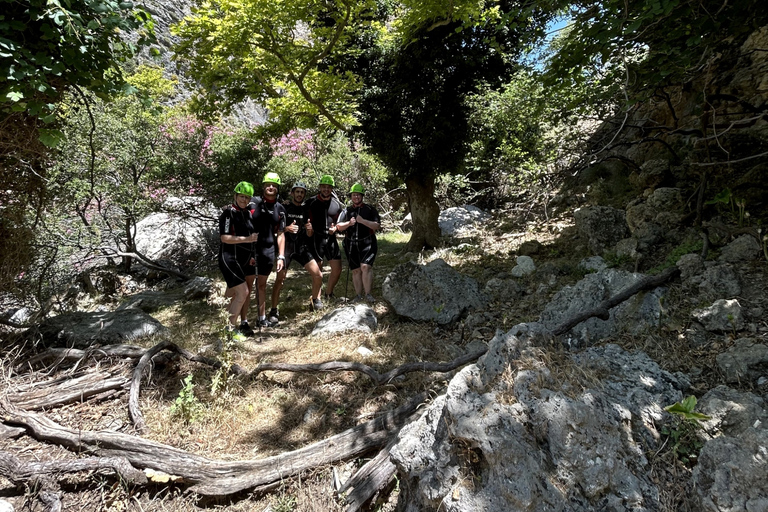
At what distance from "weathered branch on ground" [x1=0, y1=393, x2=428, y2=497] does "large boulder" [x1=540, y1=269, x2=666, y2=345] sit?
163 cm

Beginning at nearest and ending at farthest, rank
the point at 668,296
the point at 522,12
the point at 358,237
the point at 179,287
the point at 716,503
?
the point at 716,503 → the point at 668,296 → the point at 522,12 → the point at 358,237 → the point at 179,287

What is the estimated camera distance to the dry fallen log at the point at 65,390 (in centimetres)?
340

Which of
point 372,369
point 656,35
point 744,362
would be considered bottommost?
point 372,369

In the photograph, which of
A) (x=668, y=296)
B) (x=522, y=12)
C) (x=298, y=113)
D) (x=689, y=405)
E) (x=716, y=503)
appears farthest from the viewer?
(x=298, y=113)

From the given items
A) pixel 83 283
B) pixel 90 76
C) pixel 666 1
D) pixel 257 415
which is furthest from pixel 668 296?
pixel 83 283

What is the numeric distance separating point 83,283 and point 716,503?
11160 millimetres

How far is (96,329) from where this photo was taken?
466cm

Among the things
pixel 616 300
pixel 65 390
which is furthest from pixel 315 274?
pixel 616 300

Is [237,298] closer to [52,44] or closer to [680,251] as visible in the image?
[52,44]

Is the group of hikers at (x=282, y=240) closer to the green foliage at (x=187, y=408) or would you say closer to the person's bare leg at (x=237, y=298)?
the person's bare leg at (x=237, y=298)

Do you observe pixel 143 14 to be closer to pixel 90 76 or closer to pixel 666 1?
pixel 90 76

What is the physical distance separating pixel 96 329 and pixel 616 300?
5651 mm

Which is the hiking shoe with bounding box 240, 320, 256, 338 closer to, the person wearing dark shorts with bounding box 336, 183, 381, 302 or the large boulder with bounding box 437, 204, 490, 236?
the person wearing dark shorts with bounding box 336, 183, 381, 302

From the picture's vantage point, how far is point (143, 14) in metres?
3.02
